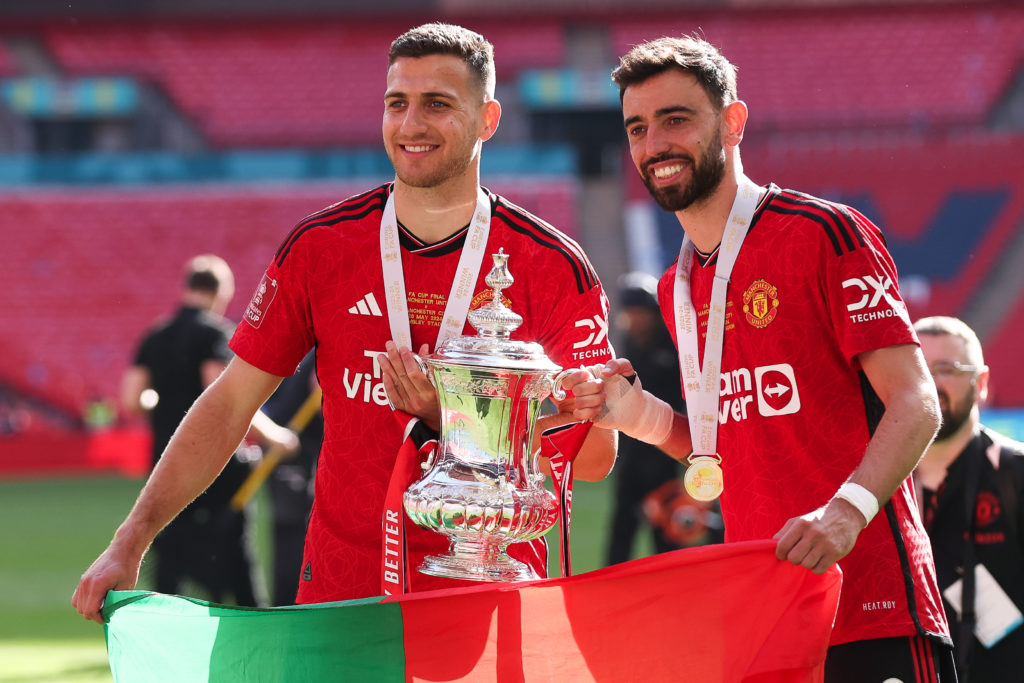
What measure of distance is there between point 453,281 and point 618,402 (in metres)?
0.42

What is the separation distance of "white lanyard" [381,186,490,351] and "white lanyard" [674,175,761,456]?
0.50 m

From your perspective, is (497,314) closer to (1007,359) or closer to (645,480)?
(645,480)

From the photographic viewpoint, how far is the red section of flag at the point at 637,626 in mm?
2193

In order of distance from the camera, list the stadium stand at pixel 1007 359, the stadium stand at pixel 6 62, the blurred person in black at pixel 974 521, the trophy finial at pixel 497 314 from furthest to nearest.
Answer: the stadium stand at pixel 6 62
the stadium stand at pixel 1007 359
the blurred person in black at pixel 974 521
the trophy finial at pixel 497 314

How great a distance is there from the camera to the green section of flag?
2193mm

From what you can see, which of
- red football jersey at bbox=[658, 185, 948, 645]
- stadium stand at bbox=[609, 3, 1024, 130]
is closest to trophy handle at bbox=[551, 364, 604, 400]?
red football jersey at bbox=[658, 185, 948, 645]

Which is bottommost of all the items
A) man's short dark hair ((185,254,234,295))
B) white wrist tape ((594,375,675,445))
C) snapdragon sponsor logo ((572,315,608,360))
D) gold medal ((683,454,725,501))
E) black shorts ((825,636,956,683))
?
black shorts ((825,636,956,683))

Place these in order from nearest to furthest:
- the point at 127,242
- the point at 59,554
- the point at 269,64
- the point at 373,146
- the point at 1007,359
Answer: the point at 59,554
the point at 1007,359
the point at 127,242
the point at 373,146
the point at 269,64

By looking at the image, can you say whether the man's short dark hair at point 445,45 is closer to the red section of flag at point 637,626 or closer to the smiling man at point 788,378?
the smiling man at point 788,378

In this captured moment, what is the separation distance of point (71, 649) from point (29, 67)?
1701 cm

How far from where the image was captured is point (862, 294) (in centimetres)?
242

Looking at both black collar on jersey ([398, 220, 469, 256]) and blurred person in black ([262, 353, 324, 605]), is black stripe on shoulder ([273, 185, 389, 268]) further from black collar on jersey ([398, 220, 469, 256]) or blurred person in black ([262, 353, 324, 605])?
blurred person in black ([262, 353, 324, 605])

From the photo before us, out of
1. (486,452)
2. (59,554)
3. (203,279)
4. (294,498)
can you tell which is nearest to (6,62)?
(59,554)

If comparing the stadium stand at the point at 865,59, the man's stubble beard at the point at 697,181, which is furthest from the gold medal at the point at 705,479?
the stadium stand at the point at 865,59
